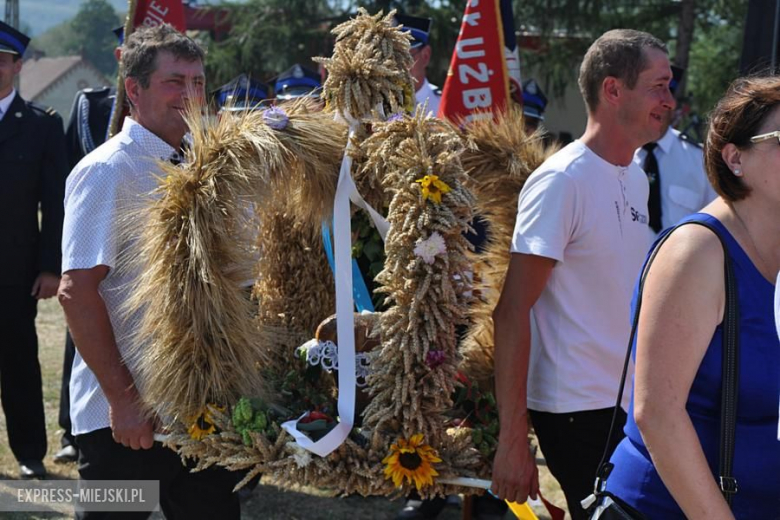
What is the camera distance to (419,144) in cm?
234

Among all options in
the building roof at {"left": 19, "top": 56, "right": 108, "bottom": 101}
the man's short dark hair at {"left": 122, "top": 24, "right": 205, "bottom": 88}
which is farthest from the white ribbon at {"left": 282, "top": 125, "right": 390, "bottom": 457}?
the building roof at {"left": 19, "top": 56, "right": 108, "bottom": 101}

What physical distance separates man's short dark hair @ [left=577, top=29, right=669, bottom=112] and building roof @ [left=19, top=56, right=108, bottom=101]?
5615cm

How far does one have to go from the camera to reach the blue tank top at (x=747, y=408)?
1.72m

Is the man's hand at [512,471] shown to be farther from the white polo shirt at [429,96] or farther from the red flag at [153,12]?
the white polo shirt at [429,96]

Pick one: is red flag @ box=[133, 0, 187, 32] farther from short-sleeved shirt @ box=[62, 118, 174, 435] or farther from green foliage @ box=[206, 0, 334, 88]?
green foliage @ box=[206, 0, 334, 88]

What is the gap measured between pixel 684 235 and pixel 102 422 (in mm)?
1812

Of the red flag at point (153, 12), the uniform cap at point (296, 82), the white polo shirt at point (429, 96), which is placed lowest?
the white polo shirt at point (429, 96)

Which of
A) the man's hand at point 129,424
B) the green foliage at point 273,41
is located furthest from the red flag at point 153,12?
the green foliage at point 273,41

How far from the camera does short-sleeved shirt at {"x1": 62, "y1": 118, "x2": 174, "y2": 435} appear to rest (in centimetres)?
259

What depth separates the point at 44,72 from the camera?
56594mm

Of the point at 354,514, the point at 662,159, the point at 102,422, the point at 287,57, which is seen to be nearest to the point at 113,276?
the point at 102,422

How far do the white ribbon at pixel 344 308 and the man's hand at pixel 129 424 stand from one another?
463 mm

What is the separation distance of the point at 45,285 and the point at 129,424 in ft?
7.29

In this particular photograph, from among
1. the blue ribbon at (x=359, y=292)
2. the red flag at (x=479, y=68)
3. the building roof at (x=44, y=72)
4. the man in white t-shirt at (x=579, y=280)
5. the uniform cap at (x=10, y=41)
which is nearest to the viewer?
the man in white t-shirt at (x=579, y=280)
